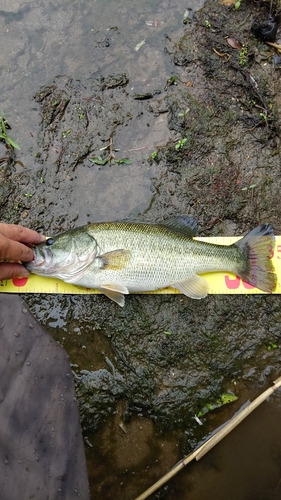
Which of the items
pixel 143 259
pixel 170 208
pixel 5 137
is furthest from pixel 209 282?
pixel 5 137

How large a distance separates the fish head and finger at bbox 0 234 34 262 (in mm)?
96

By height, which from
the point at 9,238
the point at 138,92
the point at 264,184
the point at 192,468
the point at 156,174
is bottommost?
the point at 192,468

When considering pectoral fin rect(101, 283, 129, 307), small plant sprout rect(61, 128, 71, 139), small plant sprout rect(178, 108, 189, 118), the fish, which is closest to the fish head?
the fish

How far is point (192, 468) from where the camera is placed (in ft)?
11.8

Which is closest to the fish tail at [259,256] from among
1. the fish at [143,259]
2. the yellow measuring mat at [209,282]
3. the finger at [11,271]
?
the fish at [143,259]

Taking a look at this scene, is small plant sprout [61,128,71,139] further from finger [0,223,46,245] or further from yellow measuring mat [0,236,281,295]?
yellow measuring mat [0,236,281,295]

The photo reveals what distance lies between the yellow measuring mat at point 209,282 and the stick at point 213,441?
0.97 m

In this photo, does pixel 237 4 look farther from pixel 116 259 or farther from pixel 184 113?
pixel 116 259

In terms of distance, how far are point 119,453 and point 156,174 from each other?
279cm

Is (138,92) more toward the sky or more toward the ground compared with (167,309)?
more toward the sky

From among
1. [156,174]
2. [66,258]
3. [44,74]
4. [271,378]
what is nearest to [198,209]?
[156,174]

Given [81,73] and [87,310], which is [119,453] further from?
[81,73]

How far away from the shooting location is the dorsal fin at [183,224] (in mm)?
3771

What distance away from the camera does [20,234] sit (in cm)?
348
